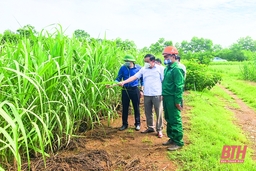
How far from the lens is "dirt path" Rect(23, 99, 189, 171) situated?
2967 millimetres

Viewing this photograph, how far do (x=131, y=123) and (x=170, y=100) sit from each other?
1.55 m

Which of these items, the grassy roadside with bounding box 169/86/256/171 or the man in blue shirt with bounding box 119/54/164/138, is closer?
the grassy roadside with bounding box 169/86/256/171

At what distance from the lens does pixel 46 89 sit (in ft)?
8.93

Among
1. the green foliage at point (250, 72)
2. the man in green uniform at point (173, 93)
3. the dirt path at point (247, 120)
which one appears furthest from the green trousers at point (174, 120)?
the green foliage at point (250, 72)

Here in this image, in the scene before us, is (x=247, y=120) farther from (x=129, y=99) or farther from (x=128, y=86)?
(x=128, y=86)

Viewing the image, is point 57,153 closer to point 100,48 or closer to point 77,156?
point 77,156

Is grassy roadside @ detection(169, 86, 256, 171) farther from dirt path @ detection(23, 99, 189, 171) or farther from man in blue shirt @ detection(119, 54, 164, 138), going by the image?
man in blue shirt @ detection(119, 54, 164, 138)

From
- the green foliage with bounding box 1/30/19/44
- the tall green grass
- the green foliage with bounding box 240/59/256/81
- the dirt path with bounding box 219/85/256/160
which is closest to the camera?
the tall green grass

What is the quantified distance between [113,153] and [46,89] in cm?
135

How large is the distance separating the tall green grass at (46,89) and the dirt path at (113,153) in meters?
0.16

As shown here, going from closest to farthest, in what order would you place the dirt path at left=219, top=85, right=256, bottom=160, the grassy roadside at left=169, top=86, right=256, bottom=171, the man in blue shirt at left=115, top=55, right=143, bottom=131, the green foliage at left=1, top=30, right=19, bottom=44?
the grassy roadside at left=169, top=86, right=256, bottom=171
the green foliage at left=1, top=30, right=19, bottom=44
the man in blue shirt at left=115, top=55, right=143, bottom=131
the dirt path at left=219, top=85, right=256, bottom=160

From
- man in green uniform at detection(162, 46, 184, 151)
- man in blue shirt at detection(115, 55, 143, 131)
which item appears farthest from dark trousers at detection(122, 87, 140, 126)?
man in green uniform at detection(162, 46, 184, 151)

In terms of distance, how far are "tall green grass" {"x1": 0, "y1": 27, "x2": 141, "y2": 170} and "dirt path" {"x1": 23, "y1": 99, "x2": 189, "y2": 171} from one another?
0.16 m

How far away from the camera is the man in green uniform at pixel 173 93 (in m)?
3.62
